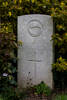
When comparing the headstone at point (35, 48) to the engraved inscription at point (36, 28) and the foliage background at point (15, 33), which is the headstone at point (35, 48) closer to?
the engraved inscription at point (36, 28)

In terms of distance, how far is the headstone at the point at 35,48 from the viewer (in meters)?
4.64

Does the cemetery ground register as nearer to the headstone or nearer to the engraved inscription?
the headstone

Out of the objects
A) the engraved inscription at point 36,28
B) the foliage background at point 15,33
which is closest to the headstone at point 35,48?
the engraved inscription at point 36,28

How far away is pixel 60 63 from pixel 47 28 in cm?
80

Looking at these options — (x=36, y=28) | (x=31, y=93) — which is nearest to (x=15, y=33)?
(x=36, y=28)

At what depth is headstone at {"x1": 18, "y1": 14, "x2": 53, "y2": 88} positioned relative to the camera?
4.64 metres

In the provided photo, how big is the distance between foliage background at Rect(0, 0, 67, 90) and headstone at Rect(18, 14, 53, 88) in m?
0.16

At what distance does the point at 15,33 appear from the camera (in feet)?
17.0

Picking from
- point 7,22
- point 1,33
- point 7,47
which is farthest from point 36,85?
point 7,22

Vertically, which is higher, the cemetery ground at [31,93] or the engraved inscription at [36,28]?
the engraved inscription at [36,28]

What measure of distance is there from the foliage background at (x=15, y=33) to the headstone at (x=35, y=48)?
0.16 meters

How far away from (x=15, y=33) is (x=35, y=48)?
30.7 inches

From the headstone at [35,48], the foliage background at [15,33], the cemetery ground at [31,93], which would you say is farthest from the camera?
the headstone at [35,48]

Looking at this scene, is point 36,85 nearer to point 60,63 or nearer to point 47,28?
point 60,63
